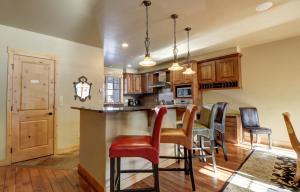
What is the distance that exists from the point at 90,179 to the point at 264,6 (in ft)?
12.2

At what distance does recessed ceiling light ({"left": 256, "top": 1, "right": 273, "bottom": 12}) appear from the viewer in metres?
2.62

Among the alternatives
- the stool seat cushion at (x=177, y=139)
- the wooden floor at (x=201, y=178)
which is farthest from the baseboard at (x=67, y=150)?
the stool seat cushion at (x=177, y=139)

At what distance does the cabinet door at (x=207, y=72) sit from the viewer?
5016mm

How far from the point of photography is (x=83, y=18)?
2965 millimetres

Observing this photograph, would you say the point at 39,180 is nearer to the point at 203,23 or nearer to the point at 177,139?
the point at 177,139

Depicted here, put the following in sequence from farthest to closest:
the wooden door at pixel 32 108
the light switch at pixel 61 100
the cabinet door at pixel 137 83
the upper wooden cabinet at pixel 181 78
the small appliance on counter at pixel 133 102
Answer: the small appliance on counter at pixel 133 102
the cabinet door at pixel 137 83
the upper wooden cabinet at pixel 181 78
the light switch at pixel 61 100
the wooden door at pixel 32 108

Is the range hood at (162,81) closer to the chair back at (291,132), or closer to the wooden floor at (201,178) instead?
the wooden floor at (201,178)

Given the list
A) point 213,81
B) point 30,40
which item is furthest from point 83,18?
point 213,81

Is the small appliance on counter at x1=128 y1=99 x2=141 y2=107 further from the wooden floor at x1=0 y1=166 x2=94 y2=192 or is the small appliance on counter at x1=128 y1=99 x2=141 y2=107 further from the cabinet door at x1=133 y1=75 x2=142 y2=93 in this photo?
the wooden floor at x1=0 y1=166 x2=94 y2=192

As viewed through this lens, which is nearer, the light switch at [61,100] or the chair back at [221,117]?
the chair back at [221,117]

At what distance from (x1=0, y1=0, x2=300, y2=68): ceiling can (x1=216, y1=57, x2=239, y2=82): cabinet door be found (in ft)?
1.52

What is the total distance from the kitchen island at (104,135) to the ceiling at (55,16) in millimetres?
1542

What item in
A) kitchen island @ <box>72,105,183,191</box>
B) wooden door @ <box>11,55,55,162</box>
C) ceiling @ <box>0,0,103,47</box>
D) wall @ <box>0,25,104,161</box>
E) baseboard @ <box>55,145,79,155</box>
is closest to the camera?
kitchen island @ <box>72,105,183,191</box>

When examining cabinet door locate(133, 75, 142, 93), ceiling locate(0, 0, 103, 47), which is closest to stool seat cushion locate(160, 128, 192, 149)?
ceiling locate(0, 0, 103, 47)
